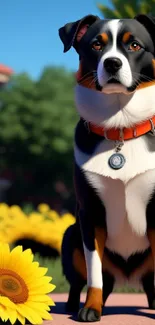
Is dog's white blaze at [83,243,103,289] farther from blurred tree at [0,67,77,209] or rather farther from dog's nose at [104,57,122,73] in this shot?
blurred tree at [0,67,77,209]

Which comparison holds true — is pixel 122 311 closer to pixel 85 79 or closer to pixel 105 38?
pixel 85 79

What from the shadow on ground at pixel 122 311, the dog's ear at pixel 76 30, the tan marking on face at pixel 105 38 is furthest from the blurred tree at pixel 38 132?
the tan marking on face at pixel 105 38

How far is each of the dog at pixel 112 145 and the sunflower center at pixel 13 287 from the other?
0.44 m

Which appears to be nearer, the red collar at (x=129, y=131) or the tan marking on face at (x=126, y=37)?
the tan marking on face at (x=126, y=37)

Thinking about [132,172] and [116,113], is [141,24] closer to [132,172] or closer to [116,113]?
[116,113]

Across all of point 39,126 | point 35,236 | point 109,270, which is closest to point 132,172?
point 109,270

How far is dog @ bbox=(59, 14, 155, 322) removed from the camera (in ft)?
14.3

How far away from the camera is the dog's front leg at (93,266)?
4.50 m

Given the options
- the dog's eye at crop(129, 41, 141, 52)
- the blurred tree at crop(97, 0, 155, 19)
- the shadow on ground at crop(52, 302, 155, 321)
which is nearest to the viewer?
the dog's eye at crop(129, 41, 141, 52)

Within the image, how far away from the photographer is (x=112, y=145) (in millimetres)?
4543

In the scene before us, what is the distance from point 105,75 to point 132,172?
672 mm

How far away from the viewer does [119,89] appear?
4.30m

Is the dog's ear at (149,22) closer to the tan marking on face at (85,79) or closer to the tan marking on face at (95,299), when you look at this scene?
the tan marking on face at (85,79)

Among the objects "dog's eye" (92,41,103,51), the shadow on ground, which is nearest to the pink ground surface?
the shadow on ground
